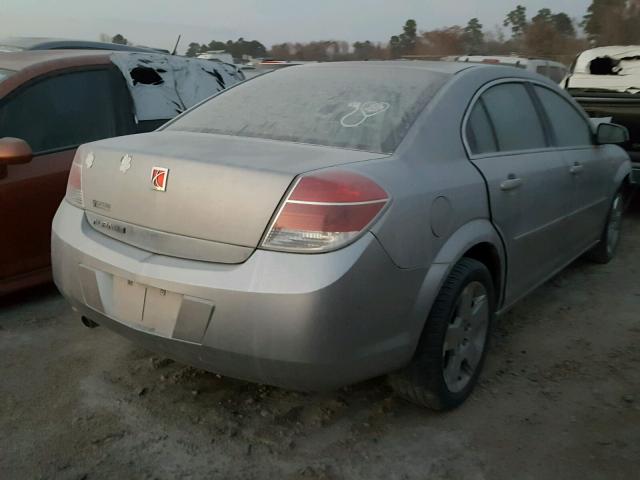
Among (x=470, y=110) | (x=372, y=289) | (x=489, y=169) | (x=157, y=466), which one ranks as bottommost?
(x=157, y=466)

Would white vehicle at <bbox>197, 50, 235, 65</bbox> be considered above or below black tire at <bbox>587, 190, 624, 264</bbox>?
above

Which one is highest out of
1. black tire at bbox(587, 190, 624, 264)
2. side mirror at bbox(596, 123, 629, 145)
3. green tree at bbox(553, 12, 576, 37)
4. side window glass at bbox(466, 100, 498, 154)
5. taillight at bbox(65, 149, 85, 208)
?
green tree at bbox(553, 12, 576, 37)

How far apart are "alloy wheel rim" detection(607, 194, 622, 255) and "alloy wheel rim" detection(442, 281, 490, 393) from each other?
2452 mm

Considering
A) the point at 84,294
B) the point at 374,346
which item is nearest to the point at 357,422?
the point at 374,346

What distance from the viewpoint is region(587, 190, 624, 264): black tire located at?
4895 mm

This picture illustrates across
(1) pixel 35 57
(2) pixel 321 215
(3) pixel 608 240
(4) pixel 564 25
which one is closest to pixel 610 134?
(3) pixel 608 240

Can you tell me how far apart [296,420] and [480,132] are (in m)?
1.59

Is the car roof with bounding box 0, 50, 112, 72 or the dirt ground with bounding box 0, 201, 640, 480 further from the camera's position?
the car roof with bounding box 0, 50, 112, 72

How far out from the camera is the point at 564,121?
160 inches

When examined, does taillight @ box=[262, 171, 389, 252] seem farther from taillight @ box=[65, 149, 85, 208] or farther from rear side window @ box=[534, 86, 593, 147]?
rear side window @ box=[534, 86, 593, 147]

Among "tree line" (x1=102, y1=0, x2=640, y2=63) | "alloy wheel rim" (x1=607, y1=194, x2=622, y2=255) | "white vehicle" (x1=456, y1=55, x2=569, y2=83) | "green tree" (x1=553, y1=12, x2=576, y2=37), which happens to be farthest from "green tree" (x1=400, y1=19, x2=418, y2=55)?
"alloy wheel rim" (x1=607, y1=194, x2=622, y2=255)

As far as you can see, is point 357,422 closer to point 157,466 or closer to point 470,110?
point 157,466

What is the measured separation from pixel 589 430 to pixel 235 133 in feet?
6.66

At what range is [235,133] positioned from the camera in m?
2.90
